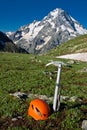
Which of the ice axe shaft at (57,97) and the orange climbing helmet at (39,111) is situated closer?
the orange climbing helmet at (39,111)

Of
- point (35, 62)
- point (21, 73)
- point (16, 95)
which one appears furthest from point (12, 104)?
point (35, 62)

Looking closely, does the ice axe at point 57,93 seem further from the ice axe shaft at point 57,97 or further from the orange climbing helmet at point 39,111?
the orange climbing helmet at point 39,111

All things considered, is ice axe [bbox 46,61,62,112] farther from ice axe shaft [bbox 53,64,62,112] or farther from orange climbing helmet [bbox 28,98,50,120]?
orange climbing helmet [bbox 28,98,50,120]

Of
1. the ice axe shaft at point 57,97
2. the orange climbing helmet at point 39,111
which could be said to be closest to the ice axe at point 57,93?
the ice axe shaft at point 57,97

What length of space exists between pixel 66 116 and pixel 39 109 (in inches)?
74.2

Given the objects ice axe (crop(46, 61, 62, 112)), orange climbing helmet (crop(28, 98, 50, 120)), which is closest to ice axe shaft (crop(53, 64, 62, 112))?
ice axe (crop(46, 61, 62, 112))

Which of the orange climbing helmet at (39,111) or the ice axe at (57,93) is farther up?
the ice axe at (57,93)

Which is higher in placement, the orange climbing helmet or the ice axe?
the ice axe

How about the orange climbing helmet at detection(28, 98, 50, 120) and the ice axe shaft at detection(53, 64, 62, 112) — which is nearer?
the orange climbing helmet at detection(28, 98, 50, 120)

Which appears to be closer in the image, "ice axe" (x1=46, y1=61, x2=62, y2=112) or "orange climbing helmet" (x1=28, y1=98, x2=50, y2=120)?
"orange climbing helmet" (x1=28, y1=98, x2=50, y2=120)

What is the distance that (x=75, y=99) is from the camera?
23.3 meters

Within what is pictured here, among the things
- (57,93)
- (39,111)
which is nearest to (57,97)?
(57,93)

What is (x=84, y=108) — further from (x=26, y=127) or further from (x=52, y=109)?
(x=26, y=127)

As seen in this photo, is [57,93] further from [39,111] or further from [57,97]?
[39,111]
